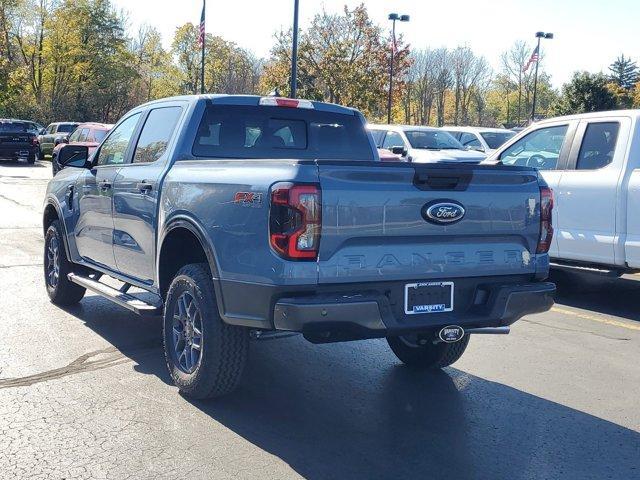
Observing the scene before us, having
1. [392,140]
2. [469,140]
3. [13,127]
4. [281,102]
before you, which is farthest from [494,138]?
[13,127]

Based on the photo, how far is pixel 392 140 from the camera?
742 inches

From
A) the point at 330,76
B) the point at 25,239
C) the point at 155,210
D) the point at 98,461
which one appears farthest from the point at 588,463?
the point at 330,76

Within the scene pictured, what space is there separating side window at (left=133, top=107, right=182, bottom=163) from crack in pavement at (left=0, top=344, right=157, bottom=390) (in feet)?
4.94

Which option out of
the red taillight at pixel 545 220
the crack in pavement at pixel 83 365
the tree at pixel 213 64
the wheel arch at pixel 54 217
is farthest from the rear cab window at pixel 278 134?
the tree at pixel 213 64

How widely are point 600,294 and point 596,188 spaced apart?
171 centimetres

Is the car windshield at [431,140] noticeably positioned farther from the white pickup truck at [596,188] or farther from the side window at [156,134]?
the side window at [156,134]

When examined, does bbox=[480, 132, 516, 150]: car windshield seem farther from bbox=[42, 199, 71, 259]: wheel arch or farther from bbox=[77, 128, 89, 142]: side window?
bbox=[42, 199, 71, 259]: wheel arch

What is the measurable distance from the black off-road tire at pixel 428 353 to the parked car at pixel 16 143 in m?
29.4

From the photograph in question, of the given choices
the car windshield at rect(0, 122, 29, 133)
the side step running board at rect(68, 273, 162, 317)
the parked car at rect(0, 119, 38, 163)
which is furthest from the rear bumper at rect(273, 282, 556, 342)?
the car windshield at rect(0, 122, 29, 133)

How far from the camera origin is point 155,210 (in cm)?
527

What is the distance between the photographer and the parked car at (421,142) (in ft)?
58.5

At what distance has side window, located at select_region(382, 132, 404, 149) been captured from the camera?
1861 cm

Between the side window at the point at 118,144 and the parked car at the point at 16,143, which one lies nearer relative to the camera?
the side window at the point at 118,144

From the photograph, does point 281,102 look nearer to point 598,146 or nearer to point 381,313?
point 381,313
